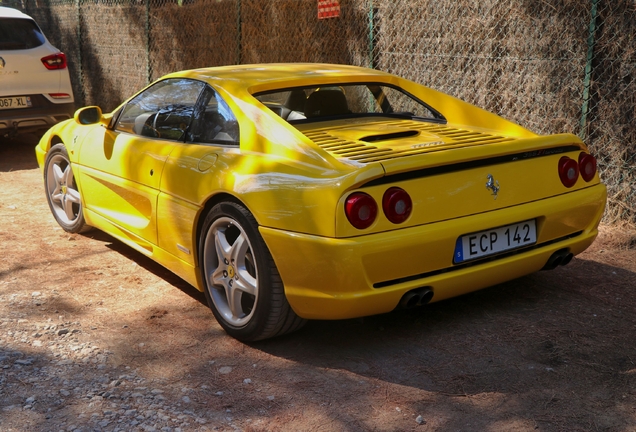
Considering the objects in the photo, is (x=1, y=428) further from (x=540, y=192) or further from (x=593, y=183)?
(x=593, y=183)

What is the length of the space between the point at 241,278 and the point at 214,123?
992 millimetres

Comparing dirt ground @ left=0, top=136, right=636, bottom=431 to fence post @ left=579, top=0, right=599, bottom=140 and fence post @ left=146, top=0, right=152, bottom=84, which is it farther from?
fence post @ left=146, top=0, right=152, bottom=84

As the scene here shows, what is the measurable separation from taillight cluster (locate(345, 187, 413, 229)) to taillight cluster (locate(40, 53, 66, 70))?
7648 mm

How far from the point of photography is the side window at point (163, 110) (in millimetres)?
4465

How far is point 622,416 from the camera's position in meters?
3.00

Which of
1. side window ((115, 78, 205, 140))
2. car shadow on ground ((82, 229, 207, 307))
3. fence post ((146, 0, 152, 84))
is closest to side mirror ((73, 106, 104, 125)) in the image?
side window ((115, 78, 205, 140))

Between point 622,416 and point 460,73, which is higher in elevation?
point 460,73

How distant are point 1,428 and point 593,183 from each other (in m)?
3.31

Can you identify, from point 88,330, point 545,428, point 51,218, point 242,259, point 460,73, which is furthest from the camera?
point 460,73

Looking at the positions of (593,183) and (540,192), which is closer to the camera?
(540,192)

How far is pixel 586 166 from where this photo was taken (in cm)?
407

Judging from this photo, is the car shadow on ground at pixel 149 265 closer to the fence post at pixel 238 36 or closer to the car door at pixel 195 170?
the car door at pixel 195 170

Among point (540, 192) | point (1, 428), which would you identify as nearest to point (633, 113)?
point (540, 192)

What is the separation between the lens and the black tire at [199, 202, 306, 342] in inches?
141
